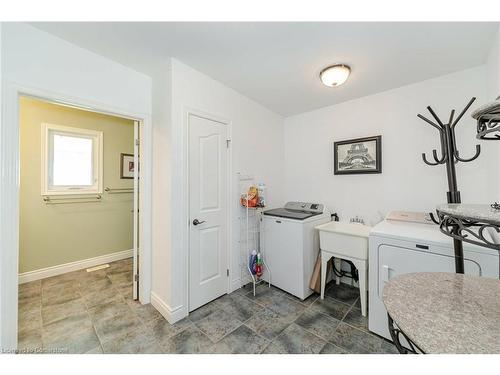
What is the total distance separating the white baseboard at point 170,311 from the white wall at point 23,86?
3.14 ft

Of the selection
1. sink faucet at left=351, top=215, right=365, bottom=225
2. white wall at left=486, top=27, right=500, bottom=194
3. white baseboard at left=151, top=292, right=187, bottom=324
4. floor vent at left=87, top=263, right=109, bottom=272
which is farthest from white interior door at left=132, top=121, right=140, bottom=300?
white wall at left=486, top=27, right=500, bottom=194

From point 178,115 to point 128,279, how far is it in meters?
2.29

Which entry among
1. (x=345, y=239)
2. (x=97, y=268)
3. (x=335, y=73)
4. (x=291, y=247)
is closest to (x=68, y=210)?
(x=97, y=268)

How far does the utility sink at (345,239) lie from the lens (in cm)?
191

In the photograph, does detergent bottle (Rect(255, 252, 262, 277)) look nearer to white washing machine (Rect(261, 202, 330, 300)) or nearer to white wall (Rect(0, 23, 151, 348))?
white washing machine (Rect(261, 202, 330, 300))

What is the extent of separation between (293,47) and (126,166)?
10.4ft

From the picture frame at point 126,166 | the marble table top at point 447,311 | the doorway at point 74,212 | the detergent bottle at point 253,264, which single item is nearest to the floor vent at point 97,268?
the doorway at point 74,212

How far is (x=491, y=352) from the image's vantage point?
19.1 inches

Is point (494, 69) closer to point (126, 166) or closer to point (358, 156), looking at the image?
point (358, 156)

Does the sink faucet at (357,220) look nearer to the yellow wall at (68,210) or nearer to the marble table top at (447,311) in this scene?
the marble table top at (447,311)

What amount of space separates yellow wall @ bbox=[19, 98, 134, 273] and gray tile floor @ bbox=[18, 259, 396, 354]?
50cm

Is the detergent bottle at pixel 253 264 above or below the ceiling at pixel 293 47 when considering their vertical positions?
below

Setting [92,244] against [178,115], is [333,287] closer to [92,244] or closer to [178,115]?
[178,115]

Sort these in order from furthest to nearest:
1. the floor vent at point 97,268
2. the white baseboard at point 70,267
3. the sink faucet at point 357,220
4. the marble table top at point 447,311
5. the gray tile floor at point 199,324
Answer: the floor vent at point 97,268
the white baseboard at point 70,267
the sink faucet at point 357,220
the gray tile floor at point 199,324
the marble table top at point 447,311
